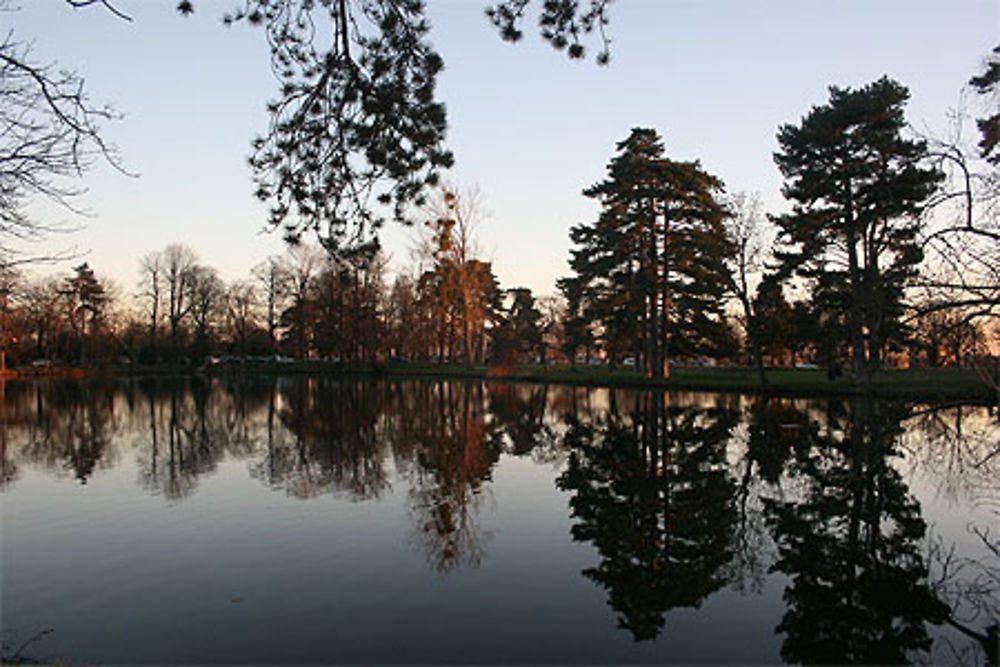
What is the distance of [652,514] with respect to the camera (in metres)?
9.60

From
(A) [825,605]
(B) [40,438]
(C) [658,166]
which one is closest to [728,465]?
(A) [825,605]

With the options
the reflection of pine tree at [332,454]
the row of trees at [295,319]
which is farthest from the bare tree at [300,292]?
A: the reflection of pine tree at [332,454]

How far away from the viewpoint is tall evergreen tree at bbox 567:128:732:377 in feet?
112

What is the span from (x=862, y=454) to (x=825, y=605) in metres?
8.52

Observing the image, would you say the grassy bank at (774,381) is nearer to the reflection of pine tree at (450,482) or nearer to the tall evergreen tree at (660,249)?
the tall evergreen tree at (660,249)

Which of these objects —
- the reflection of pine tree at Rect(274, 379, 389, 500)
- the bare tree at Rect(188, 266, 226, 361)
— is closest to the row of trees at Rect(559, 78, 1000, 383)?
the reflection of pine tree at Rect(274, 379, 389, 500)

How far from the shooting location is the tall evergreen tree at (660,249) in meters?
34.1

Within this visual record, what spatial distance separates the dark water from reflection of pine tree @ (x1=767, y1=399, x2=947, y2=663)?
0.03 metres

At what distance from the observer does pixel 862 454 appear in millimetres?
13719

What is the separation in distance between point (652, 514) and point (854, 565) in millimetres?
2787

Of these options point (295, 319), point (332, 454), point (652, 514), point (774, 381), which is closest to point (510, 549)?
point (652, 514)

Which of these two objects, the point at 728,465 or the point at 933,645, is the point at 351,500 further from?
the point at 933,645

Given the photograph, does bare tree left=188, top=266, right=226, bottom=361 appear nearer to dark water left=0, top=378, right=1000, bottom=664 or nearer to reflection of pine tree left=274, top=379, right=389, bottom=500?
reflection of pine tree left=274, top=379, right=389, bottom=500

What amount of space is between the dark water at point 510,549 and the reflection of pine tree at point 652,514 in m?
0.05
